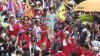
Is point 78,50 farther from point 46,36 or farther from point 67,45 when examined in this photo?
point 46,36

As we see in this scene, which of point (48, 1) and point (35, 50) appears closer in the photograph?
point (35, 50)

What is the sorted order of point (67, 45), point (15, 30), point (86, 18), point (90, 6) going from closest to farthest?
point (67, 45) → point (90, 6) → point (15, 30) → point (86, 18)

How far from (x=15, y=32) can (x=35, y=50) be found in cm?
373

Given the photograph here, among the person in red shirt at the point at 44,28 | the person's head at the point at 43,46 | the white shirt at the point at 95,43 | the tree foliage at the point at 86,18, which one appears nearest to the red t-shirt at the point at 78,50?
the white shirt at the point at 95,43

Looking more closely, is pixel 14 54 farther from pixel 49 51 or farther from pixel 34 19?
pixel 34 19

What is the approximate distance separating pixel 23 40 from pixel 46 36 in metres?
1.49

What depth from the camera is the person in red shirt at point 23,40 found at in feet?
55.5

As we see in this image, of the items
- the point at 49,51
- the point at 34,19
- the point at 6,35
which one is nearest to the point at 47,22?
the point at 34,19

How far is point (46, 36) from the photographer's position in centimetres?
1920

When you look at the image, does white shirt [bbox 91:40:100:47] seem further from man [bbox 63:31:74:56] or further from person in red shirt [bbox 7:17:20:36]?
person in red shirt [bbox 7:17:20:36]

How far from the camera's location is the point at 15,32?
19750 mm

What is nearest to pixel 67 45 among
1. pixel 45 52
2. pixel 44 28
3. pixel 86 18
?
pixel 45 52

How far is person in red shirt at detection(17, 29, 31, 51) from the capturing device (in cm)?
1692

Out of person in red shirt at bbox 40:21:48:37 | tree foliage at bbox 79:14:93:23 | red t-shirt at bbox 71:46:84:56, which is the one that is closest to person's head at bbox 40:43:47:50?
red t-shirt at bbox 71:46:84:56
